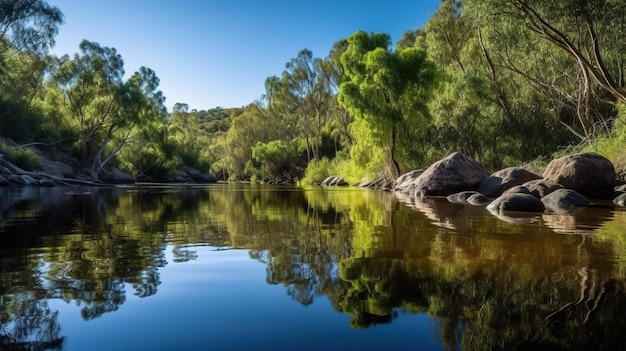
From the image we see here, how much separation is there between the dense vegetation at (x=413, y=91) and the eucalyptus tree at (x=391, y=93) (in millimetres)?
64

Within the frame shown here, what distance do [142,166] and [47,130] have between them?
16.3 m

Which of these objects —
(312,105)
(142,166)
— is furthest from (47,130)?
(312,105)

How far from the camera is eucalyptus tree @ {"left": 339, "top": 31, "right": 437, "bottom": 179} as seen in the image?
26.0 meters

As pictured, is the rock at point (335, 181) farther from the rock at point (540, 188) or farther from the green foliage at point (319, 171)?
the rock at point (540, 188)

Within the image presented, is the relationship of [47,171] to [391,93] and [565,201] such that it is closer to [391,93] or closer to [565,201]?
[391,93]

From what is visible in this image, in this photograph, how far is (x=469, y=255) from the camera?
4836mm

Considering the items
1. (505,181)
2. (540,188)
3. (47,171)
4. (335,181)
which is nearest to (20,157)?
(47,171)

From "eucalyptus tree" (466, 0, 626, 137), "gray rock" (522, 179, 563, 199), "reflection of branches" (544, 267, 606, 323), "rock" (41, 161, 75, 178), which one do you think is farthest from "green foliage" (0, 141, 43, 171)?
"reflection of branches" (544, 267, 606, 323)

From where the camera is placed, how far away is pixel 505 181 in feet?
51.0

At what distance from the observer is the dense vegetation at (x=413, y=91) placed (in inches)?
647

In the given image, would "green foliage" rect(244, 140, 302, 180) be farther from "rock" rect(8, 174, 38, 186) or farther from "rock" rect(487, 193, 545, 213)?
"rock" rect(487, 193, 545, 213)

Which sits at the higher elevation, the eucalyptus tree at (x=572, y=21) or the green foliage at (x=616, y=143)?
the eucalyptus tree at (x=572, y=21)

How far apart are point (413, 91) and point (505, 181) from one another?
12501 mm

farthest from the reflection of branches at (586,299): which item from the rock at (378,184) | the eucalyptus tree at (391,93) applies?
the rock at (378,184)
